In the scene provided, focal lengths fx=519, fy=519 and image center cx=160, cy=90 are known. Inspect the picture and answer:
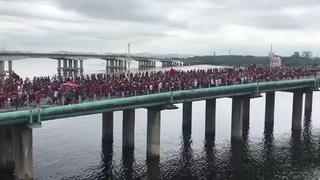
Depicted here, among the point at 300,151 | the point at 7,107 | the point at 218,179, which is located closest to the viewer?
the point at 7,107

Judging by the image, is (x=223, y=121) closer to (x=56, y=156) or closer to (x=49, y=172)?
(x=56, y=156)

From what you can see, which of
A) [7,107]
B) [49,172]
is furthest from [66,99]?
[49,172]

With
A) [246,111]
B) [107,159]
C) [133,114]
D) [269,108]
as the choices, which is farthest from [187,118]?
[107,159]

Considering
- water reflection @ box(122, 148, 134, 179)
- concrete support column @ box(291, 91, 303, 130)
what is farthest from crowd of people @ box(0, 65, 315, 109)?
concrete support column @ box(291, 91, 303, 130)

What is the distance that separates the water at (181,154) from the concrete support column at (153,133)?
3.61ft

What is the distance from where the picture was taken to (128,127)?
55.5 m

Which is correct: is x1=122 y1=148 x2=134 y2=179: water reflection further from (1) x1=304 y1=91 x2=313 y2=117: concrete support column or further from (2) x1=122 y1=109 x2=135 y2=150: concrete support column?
(1) x1=304 y1=91 x2=313 y2=117: concrete support column

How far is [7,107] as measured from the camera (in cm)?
3969

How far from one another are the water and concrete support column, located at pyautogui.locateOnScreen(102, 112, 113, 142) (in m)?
1.08

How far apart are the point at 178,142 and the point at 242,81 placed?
11.0m

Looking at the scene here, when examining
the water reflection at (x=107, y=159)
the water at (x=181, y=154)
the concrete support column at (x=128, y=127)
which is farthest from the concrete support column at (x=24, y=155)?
the concrete support column at (x=128, y=127)

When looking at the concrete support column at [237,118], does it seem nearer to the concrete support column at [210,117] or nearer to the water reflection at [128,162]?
the concrete support column at [210,117]

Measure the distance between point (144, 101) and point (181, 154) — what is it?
10.8m

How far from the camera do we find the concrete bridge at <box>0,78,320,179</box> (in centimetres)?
4075
